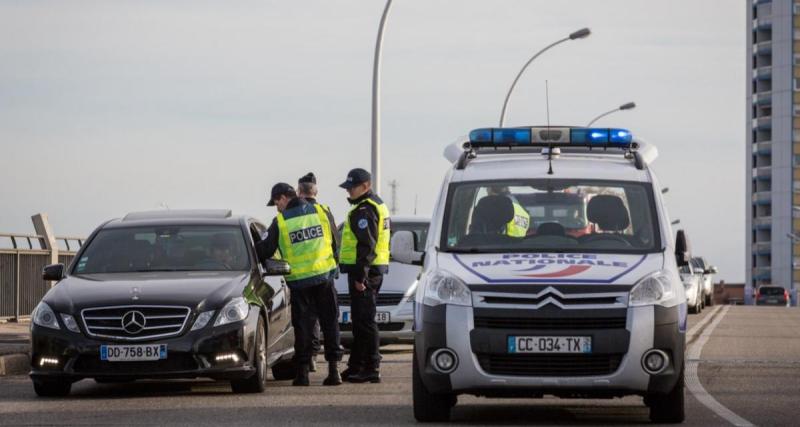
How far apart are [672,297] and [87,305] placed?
16.4 ft

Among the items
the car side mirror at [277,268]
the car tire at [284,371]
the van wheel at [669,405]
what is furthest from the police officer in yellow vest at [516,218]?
the car tire at [284,371]

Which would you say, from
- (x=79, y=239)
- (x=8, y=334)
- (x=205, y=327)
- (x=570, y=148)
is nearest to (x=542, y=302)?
(x=570, y=148)

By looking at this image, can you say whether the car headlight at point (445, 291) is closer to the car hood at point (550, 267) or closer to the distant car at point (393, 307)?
the car hood at point (550, 267)

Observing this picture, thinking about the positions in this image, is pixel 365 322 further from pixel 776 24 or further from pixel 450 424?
pixel 776 24

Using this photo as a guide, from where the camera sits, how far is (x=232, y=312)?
13.7m

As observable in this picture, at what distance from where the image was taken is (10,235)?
90.2ft

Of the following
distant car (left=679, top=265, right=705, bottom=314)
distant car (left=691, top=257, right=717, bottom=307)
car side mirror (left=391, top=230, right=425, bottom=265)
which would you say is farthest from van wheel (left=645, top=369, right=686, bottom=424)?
distant car (left=691, top=257, right=717, bottom=307)

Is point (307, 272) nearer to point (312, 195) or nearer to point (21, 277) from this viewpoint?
point (312, 195)

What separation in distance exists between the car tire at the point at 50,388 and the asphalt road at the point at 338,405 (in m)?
0.09

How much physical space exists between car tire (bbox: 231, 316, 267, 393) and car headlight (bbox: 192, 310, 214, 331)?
56cm

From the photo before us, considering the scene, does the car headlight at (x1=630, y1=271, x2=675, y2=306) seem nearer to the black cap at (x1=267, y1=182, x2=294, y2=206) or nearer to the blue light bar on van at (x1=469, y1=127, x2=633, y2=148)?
the blue light bar on van at (x1=469, y1=127, x2=633, y2=148)

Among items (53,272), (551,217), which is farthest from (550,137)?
(53,272)

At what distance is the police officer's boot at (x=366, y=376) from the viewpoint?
15.6 metres

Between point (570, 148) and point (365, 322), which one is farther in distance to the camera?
point (365, 322)
